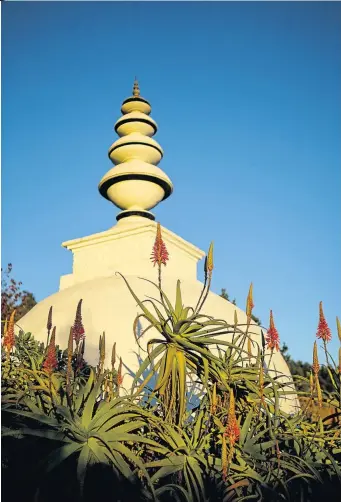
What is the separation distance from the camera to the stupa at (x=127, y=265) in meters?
7.57

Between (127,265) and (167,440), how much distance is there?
5.16 m

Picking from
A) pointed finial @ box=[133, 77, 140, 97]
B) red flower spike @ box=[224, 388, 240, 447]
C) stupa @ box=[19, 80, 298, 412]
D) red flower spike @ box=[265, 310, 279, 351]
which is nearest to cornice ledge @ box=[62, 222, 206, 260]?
stupa @ box=[19, 80, 298, 412]

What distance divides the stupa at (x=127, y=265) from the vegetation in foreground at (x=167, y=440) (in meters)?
2.39

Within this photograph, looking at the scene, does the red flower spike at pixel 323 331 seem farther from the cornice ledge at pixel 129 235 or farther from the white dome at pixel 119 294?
the cornice ledge at pixel 129 235

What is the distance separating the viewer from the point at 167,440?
3887mm

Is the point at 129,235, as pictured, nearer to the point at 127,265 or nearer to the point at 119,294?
the point at 127,265

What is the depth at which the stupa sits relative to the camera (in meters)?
7.57

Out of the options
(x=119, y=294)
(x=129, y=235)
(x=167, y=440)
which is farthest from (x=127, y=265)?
(x=167, y=440)

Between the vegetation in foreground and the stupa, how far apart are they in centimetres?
239

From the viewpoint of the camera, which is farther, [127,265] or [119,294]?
[127,265]

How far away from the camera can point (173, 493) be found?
363cm

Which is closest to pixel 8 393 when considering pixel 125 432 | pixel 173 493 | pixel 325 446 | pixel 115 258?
pixel 125 432

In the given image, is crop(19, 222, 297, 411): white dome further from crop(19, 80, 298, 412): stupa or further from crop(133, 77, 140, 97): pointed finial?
crop(133, 77, 140, 97): pointed finial

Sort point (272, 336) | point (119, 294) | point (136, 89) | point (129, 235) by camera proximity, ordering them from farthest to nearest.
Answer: point (136, 89)
point (129, 235)
point (119, 294)
point (272, 336)
